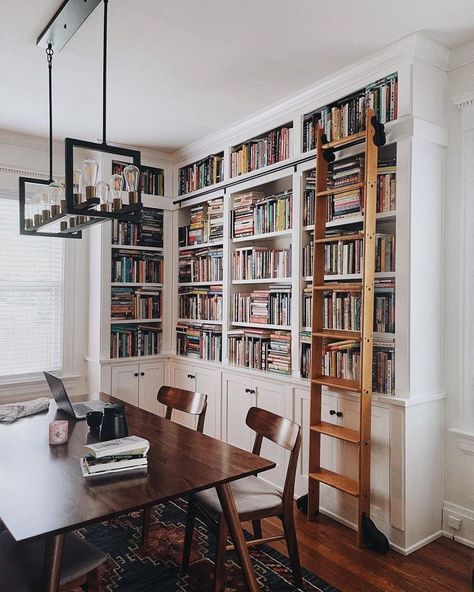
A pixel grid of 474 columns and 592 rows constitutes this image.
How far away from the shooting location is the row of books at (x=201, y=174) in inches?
161

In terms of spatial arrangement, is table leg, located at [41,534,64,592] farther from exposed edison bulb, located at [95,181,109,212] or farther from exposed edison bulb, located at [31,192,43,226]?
exposed edison bulb, located at [31,192,43,226]

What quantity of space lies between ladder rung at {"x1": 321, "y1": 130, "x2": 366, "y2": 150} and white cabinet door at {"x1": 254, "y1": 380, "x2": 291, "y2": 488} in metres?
1.59

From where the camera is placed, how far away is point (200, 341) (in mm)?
4289

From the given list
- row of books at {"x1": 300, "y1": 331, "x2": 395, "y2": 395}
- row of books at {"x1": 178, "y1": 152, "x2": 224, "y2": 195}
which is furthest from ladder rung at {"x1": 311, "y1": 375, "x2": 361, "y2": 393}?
row of books at {"x1": 178, "y1": 152, "x2": 224, "y2": 195}

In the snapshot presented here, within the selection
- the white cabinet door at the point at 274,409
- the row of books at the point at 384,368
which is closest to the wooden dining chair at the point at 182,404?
the white cabinet door at the point at 274,409

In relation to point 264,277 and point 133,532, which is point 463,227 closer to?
point 264,277

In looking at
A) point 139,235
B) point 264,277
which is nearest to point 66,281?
point 139,235

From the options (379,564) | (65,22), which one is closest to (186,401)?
(379,564)

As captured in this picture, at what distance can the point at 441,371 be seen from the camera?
2.79m

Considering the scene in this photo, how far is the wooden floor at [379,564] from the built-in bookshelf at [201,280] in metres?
1.72

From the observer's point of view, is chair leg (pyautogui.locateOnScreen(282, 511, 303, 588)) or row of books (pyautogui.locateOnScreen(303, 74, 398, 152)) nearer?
chair leg (pyautogui.locateOnScreen(282, 511, 303, 588))

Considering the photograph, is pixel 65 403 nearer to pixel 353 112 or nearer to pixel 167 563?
pixel 167 563

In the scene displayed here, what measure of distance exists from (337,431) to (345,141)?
1661mm

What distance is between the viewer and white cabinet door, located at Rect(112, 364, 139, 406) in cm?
428
